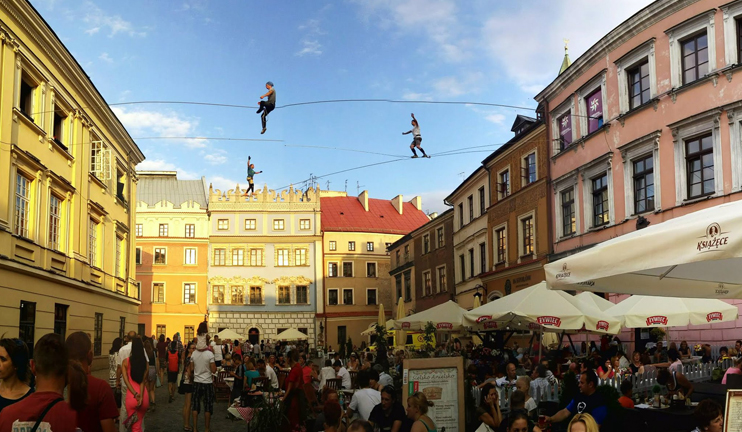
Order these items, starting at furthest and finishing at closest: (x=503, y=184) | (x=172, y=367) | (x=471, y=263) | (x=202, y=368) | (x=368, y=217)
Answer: (x=368, y=217) < (x=471, y=263) < (x=503, y=184) < (x=172, y=367) < (x=202, y=368)

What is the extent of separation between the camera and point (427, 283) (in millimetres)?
50312

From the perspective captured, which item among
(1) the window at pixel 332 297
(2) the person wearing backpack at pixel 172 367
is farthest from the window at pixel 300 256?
(2) the person wearing backpack at pixel 172 367

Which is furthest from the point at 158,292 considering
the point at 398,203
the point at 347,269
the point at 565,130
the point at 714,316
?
the point at 714,316

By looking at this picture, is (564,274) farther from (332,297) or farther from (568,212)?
(332,297)

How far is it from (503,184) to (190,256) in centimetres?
3344

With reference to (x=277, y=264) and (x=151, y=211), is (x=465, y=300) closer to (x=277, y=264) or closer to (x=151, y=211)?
(x=277, y=264)

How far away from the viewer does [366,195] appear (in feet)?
228

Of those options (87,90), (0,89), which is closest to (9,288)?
(0,89)

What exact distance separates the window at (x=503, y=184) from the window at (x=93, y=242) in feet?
60.1

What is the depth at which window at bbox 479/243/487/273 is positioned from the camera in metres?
36.9

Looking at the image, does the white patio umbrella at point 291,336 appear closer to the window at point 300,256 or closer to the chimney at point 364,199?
the window at point 300,256

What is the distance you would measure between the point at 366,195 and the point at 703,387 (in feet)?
183

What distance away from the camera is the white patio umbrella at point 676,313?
15.1m

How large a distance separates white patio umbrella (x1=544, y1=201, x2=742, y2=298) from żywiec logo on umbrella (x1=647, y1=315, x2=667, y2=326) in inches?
283
